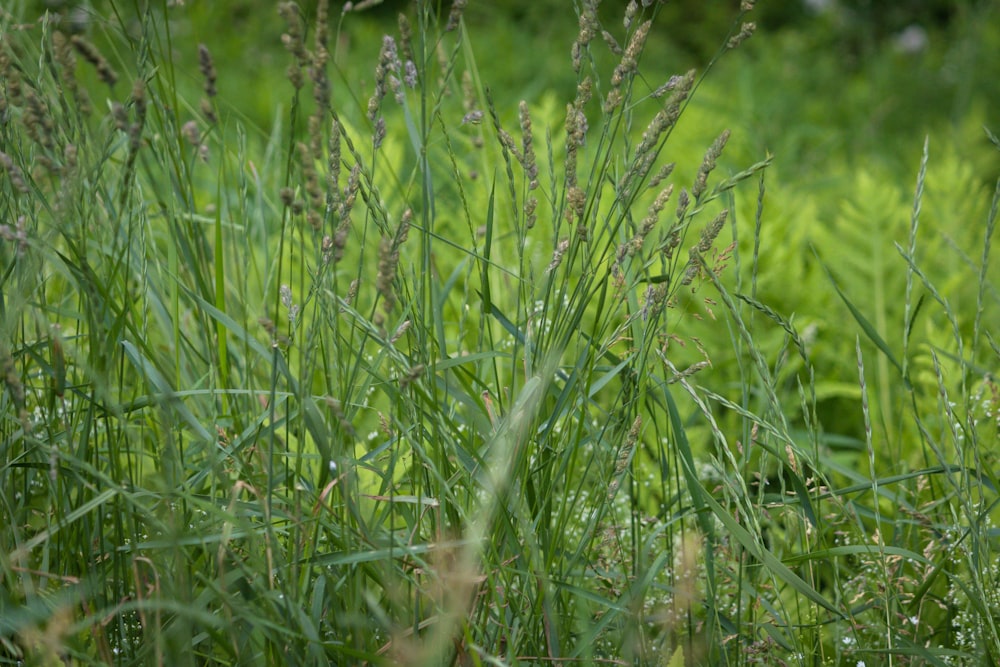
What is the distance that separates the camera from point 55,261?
34.3 inches

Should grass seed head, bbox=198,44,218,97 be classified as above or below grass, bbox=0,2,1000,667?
above

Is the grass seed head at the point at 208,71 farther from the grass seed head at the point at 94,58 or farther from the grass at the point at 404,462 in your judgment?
the grass seed head at the point at 94,58

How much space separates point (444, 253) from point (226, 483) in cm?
150

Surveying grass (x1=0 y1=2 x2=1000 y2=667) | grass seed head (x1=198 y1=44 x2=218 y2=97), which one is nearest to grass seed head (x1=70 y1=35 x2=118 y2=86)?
grass (x1=0 y1=2 x2=1000 y2=667)

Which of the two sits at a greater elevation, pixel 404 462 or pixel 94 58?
pixel 94 58

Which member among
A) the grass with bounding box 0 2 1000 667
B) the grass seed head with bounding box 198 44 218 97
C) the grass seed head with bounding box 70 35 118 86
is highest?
the grass seed head with bounding box 198 44 218 97

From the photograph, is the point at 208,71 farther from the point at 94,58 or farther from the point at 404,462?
the point at 404,462

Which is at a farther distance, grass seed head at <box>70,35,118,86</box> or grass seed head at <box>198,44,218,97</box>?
grass seed head at <box>198,44,218,97</box>

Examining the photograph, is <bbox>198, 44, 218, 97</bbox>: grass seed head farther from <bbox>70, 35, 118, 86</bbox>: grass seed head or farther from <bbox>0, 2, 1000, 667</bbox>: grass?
<bbox>70, 35, 118, 86</bbox>: grass seed head

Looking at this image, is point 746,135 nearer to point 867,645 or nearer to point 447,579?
point 867,645

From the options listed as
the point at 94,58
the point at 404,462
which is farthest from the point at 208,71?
the point at 404,462

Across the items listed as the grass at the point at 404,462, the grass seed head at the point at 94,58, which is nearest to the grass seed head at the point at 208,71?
the grass at the point at 404,462

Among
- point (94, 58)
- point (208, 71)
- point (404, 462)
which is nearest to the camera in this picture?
point (94, 58)

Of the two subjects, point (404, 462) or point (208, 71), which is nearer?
point (208, 71)
